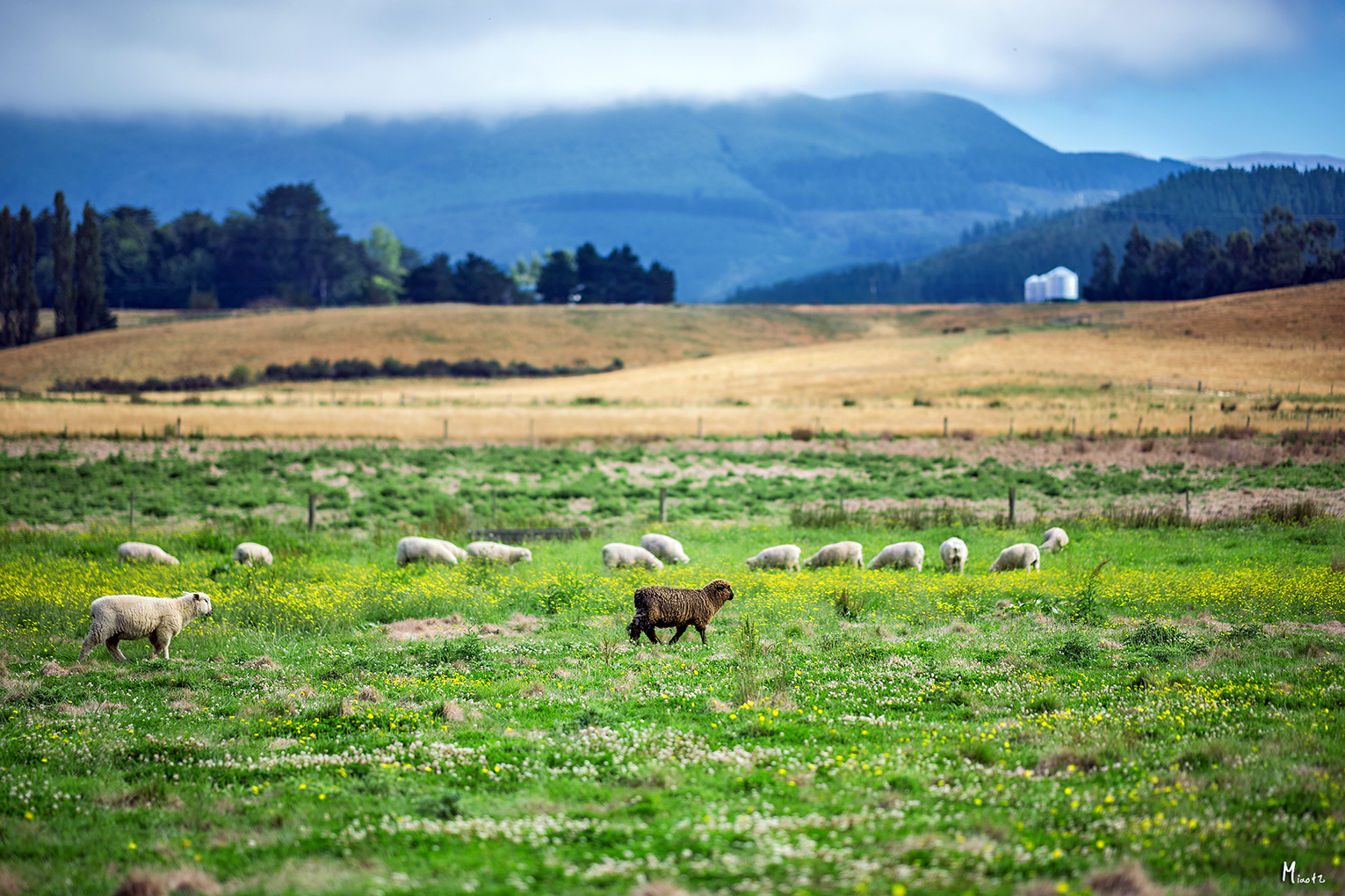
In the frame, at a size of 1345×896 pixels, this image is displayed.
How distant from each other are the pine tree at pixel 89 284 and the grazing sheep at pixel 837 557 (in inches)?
5076

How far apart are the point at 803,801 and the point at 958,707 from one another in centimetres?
382

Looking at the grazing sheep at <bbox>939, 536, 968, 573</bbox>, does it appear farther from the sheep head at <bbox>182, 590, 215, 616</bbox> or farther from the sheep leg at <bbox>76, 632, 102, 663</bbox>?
the sheep leg at <bbox>76, 632, 102, 663</bbox>

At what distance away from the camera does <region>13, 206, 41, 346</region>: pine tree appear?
120 metres

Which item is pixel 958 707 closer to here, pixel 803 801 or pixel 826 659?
pixel 826 659

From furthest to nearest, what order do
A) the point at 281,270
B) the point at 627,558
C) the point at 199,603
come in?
the point at 281,270 < the point at 627,558 < the point at 199,603

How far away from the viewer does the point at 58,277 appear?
124 metres

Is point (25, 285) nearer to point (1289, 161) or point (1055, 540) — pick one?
point (1055, 540)

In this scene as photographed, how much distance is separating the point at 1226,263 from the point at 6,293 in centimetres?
16749

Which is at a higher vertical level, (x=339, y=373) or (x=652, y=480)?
(x=339, y=373)

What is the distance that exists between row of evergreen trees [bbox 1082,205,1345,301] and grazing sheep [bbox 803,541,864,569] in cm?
10762

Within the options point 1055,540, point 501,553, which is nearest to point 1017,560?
point 1055,540

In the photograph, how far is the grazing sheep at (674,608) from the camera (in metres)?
14.8

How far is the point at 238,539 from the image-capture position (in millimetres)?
26172

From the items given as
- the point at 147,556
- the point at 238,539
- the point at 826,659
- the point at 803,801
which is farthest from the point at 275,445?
the point at 803,801
